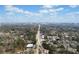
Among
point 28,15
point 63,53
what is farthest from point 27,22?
point 63,53

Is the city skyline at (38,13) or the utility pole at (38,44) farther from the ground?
the city skyline at (38,13)

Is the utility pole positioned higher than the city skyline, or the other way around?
the city skyline

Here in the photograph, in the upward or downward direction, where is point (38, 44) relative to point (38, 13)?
downward
